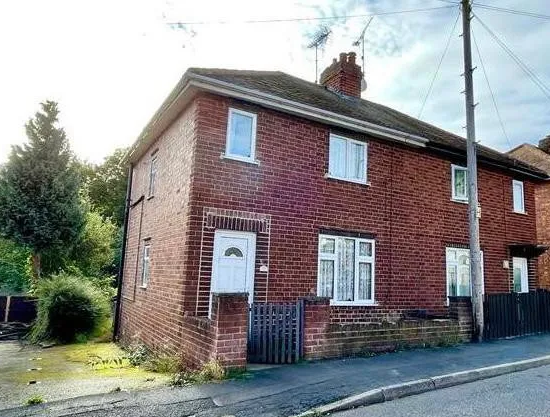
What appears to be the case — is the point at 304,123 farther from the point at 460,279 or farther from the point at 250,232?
the point at 460,279

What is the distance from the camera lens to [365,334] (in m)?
7.93

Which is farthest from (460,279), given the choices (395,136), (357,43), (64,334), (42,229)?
(42,229)

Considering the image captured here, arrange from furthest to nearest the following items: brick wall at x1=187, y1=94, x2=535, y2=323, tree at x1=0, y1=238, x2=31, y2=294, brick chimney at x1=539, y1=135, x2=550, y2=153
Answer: tree at x1=0, y1=238, x2=31, y2=294 → brick chimney at x1=539, y1=135, x2=550, y2=153 → brick wall at x1=187, y1=94, x2=535, y2=323

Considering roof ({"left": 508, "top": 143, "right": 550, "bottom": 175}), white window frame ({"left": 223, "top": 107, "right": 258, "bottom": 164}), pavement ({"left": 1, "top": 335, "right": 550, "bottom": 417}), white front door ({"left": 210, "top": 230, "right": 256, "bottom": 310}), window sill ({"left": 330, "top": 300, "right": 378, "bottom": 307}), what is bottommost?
pavement ({"left": 1, "top": 335, "right": 550, "bottom": 417})

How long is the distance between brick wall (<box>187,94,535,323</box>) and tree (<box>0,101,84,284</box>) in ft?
45.7

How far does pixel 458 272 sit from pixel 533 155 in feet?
48.0

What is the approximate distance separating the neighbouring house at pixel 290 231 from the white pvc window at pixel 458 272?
0.17ft

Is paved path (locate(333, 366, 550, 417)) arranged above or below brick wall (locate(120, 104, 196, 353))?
below

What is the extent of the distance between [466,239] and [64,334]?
12.9m

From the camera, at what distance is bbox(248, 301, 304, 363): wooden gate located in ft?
23.5

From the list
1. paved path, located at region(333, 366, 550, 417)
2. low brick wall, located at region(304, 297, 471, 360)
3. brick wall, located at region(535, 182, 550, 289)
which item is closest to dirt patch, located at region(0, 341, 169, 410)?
low brick wall, located at region(304, 297, 471, 360)

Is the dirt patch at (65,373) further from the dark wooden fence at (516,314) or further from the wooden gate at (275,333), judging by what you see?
the dark wooden fence at (516,314)

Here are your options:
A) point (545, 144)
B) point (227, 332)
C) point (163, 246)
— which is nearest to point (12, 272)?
point (163, 246)

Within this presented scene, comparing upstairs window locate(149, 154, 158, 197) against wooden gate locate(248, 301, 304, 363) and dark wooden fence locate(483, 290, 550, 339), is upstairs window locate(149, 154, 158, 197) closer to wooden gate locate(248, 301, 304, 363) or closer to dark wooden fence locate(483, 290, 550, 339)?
wooden gate locate(248, 301, 304, 363)
